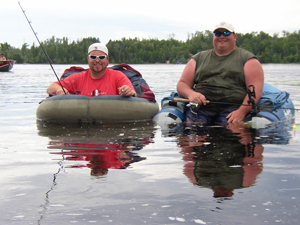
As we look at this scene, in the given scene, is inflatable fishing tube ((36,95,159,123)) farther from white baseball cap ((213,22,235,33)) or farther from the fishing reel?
white baseball cap ((213,22,235,33))

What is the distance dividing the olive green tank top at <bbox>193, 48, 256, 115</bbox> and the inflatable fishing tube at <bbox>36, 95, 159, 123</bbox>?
1295 millimetres

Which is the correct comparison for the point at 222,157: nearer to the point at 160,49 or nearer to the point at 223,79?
the point at 223,79

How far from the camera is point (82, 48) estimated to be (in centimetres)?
12962

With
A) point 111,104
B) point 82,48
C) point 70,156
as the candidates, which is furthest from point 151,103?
point 82,48

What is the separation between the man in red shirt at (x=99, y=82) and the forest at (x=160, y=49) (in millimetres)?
113174

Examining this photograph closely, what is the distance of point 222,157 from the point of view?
4.43m

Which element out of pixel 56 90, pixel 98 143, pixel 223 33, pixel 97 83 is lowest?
pixel 98 143

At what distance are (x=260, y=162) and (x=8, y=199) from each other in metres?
2.47

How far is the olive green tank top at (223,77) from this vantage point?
6.62m

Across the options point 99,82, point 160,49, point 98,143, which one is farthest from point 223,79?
point 160,49

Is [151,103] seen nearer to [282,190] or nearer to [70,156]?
[70,156]

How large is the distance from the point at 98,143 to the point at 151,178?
187 centimetres

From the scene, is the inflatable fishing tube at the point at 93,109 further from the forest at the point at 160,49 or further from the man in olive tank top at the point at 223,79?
the forest at the point at 160,49

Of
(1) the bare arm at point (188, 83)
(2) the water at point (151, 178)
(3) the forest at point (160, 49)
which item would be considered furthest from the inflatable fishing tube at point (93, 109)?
(3) the forest at point (160, 49)
